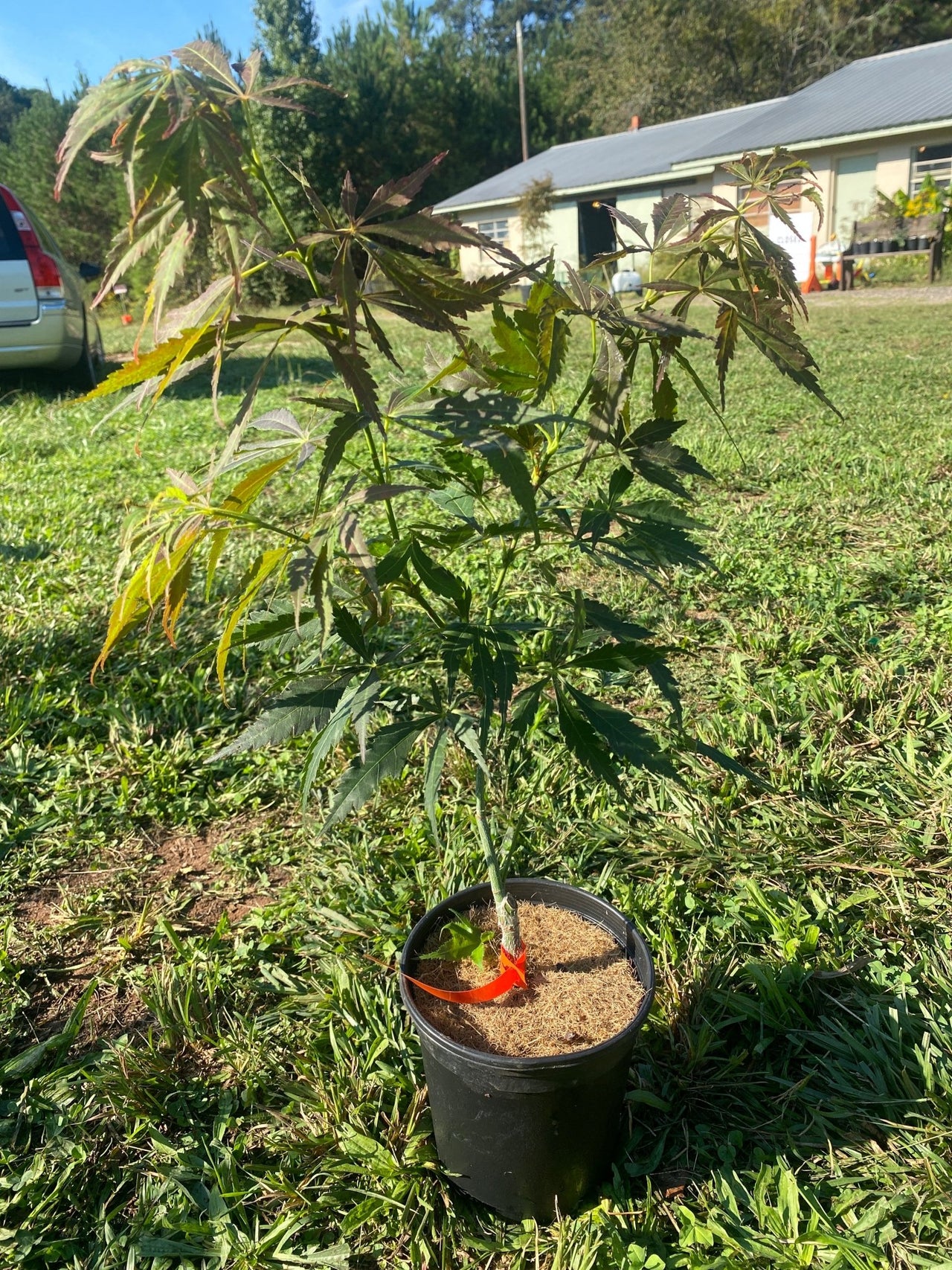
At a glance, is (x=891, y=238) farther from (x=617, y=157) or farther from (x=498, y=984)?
(x=498, y=984)

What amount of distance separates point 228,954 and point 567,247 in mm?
24962

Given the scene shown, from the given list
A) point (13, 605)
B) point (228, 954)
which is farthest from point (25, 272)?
point (228, 954)

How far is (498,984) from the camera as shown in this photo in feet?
4.76

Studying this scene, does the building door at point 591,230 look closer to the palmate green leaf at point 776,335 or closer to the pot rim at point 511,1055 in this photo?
the pot rim at point 511,1055

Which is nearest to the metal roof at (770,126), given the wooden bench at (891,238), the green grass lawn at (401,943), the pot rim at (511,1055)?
the wooden bench at (891,238)

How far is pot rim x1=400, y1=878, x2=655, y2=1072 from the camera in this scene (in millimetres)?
1312

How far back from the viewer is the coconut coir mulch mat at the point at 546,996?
4.77 ft

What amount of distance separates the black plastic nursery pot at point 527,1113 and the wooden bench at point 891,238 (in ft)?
55.3

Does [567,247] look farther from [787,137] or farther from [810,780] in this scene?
[810,780]

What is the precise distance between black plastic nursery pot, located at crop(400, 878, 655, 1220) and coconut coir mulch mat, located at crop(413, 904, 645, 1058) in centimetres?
4

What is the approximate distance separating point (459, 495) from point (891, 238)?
1849cm

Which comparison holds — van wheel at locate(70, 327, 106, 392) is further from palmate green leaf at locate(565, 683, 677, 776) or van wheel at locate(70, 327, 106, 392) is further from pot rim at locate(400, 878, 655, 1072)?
palmate green leaf at locate(565, 683, 677, 776)

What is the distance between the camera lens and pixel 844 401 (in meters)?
6.12

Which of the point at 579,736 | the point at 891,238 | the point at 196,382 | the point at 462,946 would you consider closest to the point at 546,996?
the point at 462,946
